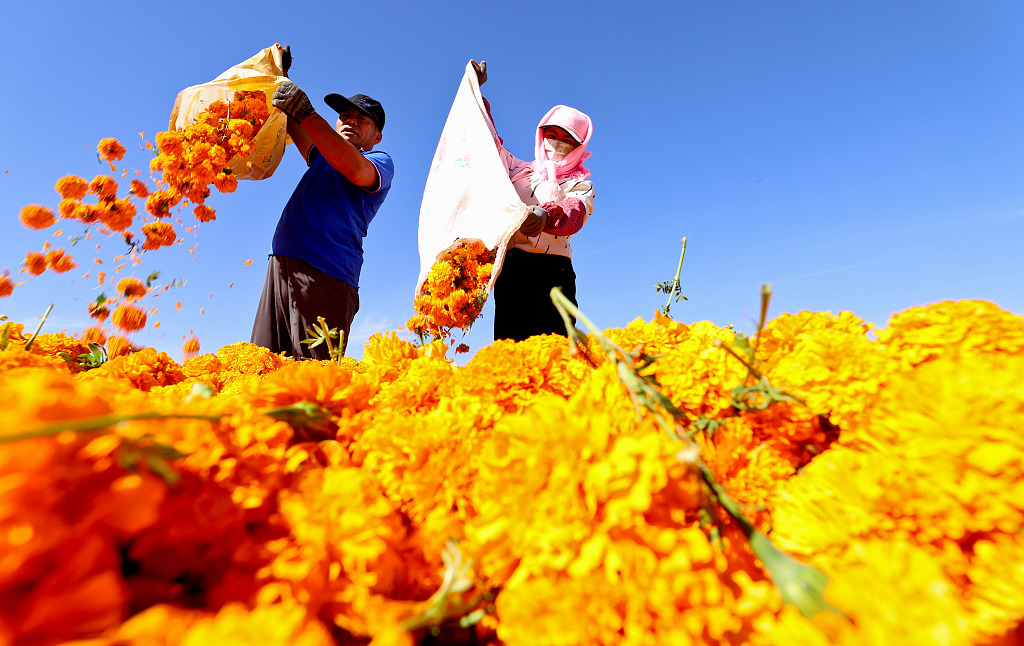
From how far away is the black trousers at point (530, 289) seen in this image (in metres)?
3.49

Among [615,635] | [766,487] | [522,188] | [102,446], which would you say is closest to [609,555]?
[615,635]

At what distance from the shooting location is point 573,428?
501 mm

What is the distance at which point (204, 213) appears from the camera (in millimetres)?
2955

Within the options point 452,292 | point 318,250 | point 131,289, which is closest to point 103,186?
point 131,289

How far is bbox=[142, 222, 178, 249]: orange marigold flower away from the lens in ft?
9.16

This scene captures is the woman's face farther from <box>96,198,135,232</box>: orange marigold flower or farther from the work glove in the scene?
<box>96,198,135,232</box>: orange marigold flower

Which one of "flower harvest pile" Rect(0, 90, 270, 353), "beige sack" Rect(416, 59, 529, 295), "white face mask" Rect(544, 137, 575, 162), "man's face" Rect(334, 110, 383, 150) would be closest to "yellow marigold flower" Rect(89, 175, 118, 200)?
"flower harvest pile" Rect(0, 90, 270, 353)

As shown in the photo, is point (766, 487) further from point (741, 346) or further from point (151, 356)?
point (151, 356)

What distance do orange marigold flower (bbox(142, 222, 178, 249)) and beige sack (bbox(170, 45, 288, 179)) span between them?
1.80 ft

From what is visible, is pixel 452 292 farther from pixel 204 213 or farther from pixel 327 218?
pixel 204 213

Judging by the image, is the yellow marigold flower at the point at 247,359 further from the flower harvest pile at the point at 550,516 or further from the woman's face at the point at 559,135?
the woman's face at the point at 559,135

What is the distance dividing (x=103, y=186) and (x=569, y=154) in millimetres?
3275

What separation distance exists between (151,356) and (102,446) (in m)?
1.50

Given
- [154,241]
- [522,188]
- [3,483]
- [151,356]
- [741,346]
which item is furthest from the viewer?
[522,188]
